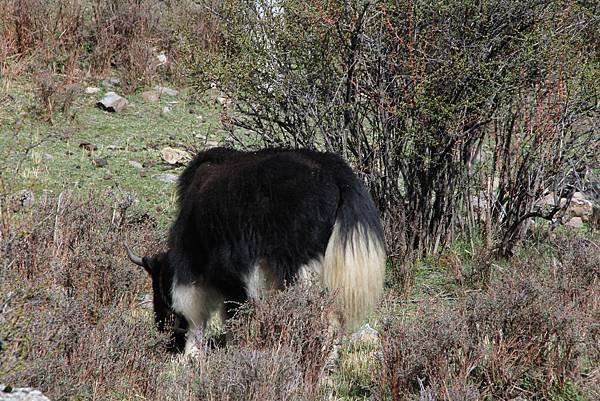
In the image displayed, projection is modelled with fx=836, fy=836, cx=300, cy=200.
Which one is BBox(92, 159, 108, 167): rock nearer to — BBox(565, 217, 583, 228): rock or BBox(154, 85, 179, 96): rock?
BBox(154, 85, 179, 96): rock

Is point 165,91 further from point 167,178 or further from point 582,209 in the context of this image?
point 582,209

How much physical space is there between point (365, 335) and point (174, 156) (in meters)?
5.32

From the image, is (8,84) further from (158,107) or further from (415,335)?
(415,335)

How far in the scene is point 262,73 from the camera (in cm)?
789

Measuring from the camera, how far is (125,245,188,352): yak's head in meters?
6.05

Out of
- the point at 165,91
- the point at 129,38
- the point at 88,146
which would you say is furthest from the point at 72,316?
the point at 129,38

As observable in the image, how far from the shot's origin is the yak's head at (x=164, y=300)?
6.05 metres

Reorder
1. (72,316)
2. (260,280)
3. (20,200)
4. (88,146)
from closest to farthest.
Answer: (72,316), (260,280), (20,200), (88,146)

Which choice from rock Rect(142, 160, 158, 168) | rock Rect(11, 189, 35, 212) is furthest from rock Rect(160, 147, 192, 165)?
rock Rect(11, 189, 35, 212)

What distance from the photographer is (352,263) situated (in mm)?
5367

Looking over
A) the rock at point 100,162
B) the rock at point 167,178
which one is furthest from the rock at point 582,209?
the rock at point 100,162

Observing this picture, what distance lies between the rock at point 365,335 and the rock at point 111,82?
26.8ft

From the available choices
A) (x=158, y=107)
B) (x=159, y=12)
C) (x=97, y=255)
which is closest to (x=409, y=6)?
(x=97, y=255)

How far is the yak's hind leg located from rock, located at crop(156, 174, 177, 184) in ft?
13.6
